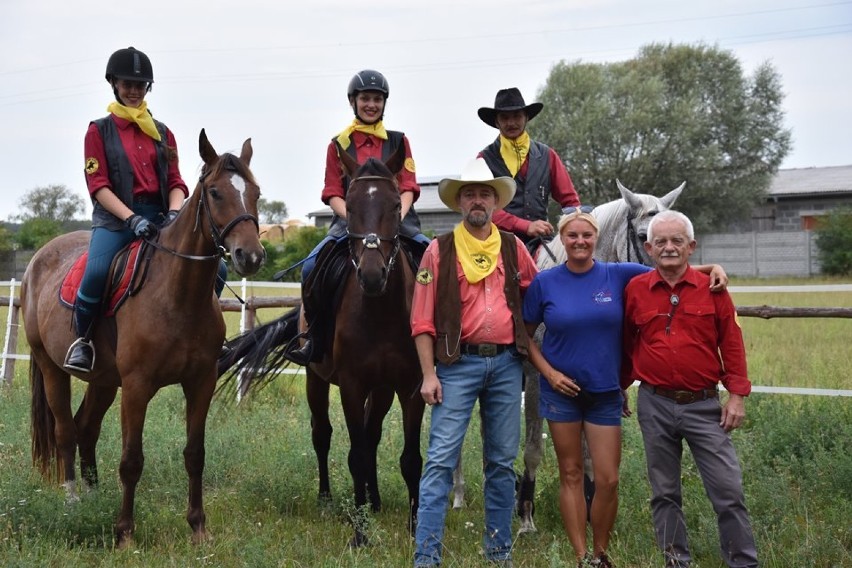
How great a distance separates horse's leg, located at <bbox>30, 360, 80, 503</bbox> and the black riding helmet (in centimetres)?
241

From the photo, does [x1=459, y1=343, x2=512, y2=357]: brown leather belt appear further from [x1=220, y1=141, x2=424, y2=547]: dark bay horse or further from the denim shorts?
[x1=220, y1=141, x2=424, y2=547]: dark bay horse

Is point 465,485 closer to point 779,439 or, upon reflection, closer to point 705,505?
point 705,505

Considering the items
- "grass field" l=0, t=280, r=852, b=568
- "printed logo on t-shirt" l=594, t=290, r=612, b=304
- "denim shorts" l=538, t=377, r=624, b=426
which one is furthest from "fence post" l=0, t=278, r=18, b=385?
"printed logo on t-shirt" l=594, t=290, r=612, b=304

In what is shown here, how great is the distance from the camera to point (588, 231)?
15.0 ft

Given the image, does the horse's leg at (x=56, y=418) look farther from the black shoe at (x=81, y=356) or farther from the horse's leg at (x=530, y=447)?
the horse's leg at (x=530, y=447)

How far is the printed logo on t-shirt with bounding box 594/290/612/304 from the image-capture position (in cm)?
450

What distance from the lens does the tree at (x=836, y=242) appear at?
3247 cm

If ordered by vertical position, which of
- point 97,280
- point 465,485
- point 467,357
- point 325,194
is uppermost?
point 325,194

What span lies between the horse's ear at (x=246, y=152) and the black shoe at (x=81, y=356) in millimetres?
1705

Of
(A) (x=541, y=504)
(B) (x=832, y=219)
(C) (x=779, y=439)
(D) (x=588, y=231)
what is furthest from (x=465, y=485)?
(B) (x=832, y=219)

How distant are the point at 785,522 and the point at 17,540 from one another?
4.52 m

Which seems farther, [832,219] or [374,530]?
[832,219]

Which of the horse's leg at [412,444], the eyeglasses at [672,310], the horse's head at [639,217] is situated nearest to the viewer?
the eyeglasses at [672,310]

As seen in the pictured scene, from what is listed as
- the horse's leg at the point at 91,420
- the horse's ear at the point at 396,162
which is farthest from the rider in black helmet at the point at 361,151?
the horse's leg at the point at 91,420
